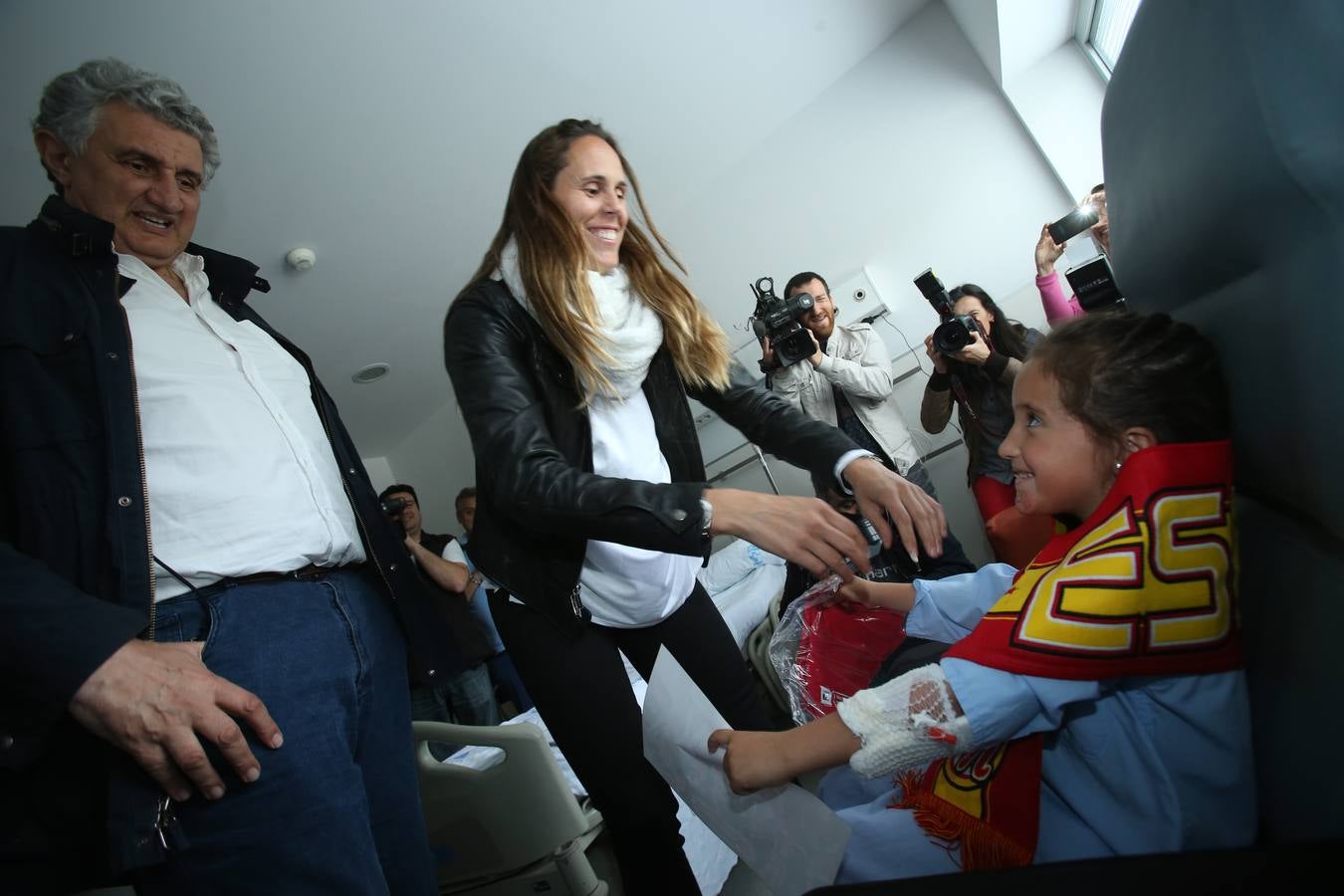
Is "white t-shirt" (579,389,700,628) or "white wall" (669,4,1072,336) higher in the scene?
"white wall" (669,4,1072,336)

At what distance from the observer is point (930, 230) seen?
3285 millimetres

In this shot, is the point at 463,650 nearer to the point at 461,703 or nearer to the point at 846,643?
the point at 461,703

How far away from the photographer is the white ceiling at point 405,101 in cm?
192

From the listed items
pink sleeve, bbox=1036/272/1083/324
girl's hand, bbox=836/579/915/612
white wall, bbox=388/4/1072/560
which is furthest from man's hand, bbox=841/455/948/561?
white wall, bbox=388/4/1072/560

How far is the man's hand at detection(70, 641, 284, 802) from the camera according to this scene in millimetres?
528

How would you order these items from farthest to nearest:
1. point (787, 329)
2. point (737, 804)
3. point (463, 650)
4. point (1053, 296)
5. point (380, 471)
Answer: point (380, 471) < point (463, 650) < point (1053, 296) < point (787, 329) < point (737, 804)

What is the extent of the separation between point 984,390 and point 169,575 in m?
2.18

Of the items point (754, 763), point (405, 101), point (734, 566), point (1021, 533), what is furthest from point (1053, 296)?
point (405, 101)

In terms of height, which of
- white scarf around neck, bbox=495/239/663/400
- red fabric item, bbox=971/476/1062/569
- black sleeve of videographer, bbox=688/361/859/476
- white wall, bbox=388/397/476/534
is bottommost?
red fabric item, bbox=971/476/1062/569

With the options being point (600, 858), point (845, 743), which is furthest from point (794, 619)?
point (600, 858)

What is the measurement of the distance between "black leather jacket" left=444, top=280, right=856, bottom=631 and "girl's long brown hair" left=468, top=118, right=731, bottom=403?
1.5 inches

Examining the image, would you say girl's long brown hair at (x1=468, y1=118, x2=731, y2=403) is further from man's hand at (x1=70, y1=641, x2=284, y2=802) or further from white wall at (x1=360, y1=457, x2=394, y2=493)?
white wall at (x1=360, y1=457, x2=394, y2=493)

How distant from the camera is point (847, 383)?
7.82 feet

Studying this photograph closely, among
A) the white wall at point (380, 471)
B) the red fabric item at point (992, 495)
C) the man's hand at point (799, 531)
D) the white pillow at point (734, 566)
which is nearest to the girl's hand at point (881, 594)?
the man's hand at point (799, 531)
